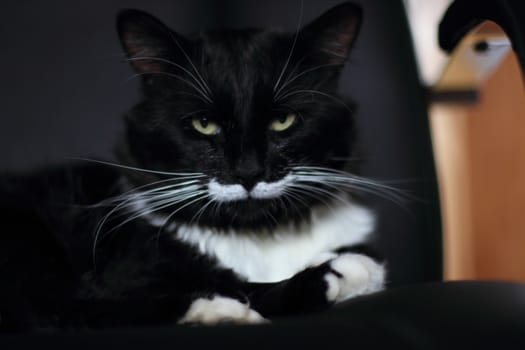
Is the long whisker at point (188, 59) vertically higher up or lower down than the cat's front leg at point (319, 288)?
higher up

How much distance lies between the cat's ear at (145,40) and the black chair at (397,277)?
0.27m

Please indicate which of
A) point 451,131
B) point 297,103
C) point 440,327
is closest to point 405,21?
point 297,103

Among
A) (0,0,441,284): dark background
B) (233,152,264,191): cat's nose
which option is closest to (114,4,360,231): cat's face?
(233,152,264,191): cat's nose

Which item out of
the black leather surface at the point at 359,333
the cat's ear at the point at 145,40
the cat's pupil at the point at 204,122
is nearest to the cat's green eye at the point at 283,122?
the cat's pupil at the point at 204,122

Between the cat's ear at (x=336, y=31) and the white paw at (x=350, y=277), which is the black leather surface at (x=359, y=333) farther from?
the cat's ear at (x=336, y=31)

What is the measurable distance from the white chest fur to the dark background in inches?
5.2

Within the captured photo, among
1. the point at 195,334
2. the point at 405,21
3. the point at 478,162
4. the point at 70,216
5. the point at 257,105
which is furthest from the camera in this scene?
the point at 478,162

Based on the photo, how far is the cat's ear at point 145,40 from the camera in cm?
92

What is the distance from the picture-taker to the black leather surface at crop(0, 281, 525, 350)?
1.73ft

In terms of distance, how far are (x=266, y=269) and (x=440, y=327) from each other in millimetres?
434

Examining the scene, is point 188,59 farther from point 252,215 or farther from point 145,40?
point 252,215

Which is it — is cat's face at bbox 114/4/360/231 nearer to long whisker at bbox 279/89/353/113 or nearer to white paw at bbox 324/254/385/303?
long whisker at bbox 279/89/353/113

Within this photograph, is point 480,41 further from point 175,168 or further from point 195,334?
point 195,334

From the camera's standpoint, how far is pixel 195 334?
55cm
